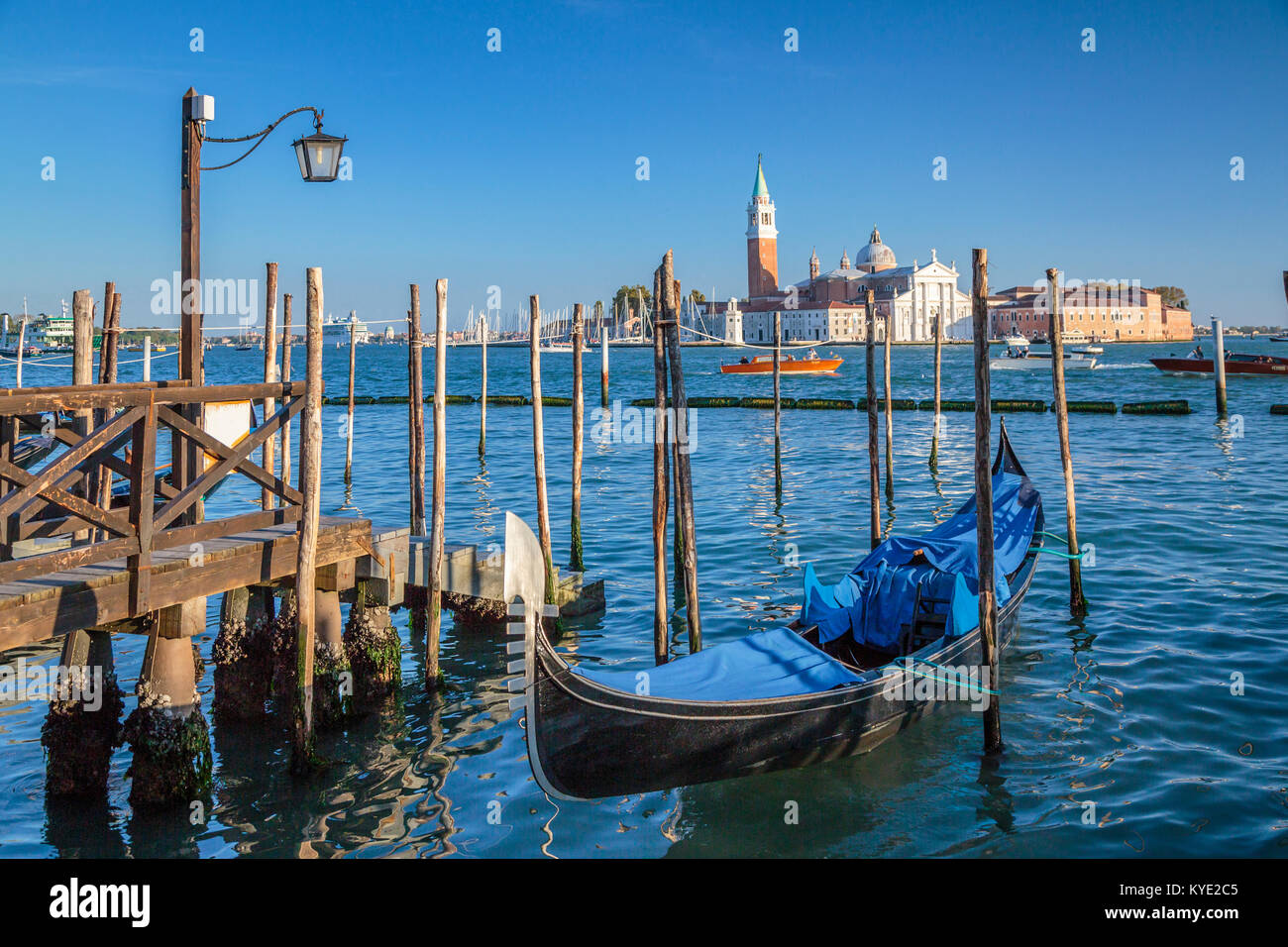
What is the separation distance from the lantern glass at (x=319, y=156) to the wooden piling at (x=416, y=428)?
2.91 m

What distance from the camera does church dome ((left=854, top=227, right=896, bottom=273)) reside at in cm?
11194

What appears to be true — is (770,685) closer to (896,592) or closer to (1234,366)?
(896,592)

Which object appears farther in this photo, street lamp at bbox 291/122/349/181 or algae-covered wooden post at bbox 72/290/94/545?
algae-covered wooden post at bbox 72/290/94/545

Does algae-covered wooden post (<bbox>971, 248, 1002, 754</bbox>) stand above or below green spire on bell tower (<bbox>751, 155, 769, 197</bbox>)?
below

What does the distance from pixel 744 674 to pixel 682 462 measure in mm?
1469

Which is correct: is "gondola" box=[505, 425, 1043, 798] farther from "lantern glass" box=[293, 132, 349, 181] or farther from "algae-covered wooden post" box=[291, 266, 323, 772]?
"lantern glass" box=[293, 132, 349, 181]

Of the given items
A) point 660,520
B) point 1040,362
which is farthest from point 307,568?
point 1040,362

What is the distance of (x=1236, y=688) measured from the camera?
6434 mm

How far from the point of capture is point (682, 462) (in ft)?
20.1

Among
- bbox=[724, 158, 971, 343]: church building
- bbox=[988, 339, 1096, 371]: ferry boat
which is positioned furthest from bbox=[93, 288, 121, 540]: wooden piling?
bbox=[724, 158, 971, 343]: church building

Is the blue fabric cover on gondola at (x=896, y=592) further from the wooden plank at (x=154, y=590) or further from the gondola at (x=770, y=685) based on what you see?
the wooden plank at (x=154, y=590)

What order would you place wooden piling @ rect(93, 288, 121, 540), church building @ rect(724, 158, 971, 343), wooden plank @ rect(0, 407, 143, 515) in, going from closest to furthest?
wooden plank @ rect(0, 407, 143, 515)
wooden piling @ rect(93, 288, 121, 540)
church building @ rect(724, 158, 971, 343)
